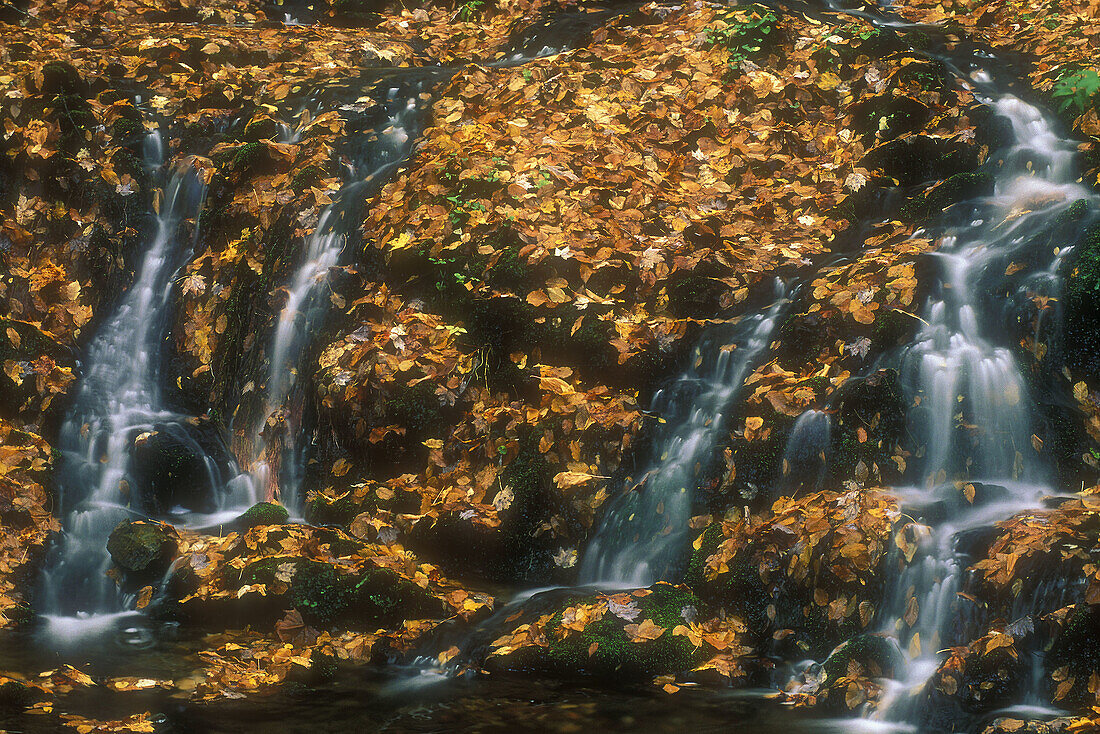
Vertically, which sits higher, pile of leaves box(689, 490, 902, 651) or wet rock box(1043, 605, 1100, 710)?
pile of leaves box(689, 490, 902, 651)

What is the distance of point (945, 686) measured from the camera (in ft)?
15.8

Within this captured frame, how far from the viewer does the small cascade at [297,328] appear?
7.64m

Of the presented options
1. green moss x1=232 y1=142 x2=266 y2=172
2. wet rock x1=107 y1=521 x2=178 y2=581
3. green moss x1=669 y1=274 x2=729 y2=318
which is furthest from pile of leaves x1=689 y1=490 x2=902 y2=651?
green moss x1=232 y1=142 x2=266 y2=172

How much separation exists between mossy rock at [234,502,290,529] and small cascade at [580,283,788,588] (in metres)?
2.36

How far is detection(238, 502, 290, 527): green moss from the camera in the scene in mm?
7039

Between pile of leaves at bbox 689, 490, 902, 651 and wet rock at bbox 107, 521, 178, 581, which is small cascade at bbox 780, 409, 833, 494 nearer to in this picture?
pile of leaves at bbox 689, 490, 902, 651

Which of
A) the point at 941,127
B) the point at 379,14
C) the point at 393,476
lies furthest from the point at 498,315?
the point at 379,14

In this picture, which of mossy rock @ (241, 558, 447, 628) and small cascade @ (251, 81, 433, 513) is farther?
small cascade @ (251, 81, 433, 513)

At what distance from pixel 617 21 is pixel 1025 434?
669 centimetres

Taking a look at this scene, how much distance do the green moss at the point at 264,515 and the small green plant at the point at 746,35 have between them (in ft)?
19.6

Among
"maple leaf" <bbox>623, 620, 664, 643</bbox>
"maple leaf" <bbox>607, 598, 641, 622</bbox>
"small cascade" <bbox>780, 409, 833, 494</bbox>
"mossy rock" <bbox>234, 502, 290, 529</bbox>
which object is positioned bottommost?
"maple leaf" <bbox>623, 620, 664, 643</bbox>

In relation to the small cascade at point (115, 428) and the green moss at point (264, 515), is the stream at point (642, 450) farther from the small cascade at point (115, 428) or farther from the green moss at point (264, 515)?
the green moss at point (264, 515)

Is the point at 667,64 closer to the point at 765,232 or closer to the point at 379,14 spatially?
the point at 765,232

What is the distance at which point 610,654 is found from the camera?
5.51 metres
